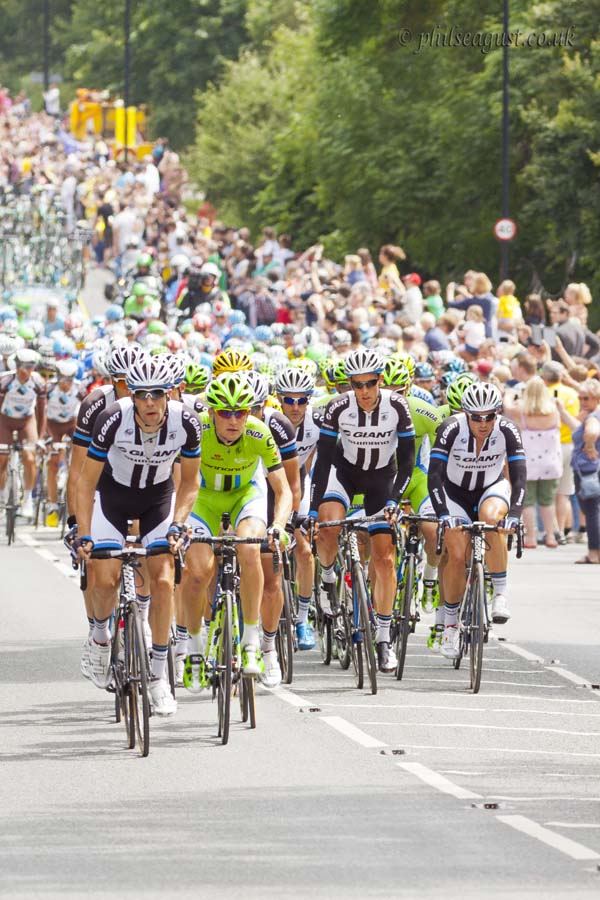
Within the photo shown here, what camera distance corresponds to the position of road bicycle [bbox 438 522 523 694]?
14180mm

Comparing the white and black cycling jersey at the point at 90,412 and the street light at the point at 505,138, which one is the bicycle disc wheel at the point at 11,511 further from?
the street light at the point at 505,138

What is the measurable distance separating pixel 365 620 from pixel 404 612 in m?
1.00

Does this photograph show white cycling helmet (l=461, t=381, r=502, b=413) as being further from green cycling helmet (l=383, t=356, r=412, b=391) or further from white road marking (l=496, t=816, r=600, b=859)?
white road marking (l=496, t=816, r=600, b=859)

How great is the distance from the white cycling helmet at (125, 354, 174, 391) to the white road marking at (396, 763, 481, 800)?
218 cm

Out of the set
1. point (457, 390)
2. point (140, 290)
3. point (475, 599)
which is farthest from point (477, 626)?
point (140, 290)

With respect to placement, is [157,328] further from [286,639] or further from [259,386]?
[259,386]

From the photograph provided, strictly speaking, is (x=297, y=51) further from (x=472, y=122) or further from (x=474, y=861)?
(x=474, y=861)

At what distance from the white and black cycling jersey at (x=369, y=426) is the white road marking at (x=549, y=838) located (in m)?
5.09

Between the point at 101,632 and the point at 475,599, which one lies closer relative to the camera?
the point at 101,632

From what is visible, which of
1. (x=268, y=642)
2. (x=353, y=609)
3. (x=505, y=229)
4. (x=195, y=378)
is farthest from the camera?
(x=505, y=229)

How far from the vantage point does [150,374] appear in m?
11.9

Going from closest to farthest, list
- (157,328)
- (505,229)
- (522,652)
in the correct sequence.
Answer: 1. (522,652)
2. (157,328)
3. (505,229)

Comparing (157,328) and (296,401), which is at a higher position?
(157,328)

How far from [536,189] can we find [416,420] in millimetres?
23956
